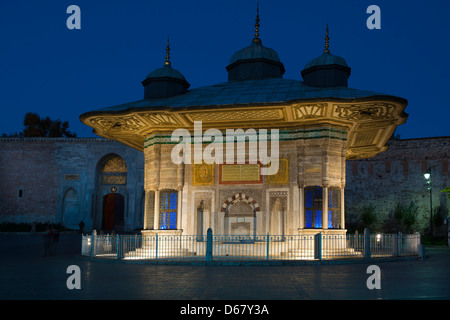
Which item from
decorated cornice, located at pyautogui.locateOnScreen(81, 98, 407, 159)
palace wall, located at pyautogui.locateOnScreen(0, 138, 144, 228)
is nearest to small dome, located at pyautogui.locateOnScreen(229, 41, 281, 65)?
decorated cornice, located at pyautogui.locateOnScreen(81, 98, 407, 159)

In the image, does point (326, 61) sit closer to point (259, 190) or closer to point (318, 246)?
point (259, 190)

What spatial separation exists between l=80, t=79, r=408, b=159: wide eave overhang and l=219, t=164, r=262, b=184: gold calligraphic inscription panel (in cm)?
132

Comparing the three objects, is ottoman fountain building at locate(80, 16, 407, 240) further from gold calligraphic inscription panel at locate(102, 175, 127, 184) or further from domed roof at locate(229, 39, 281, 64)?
gold calligraphic inscription panel at locate(102, 175, 127, 184)

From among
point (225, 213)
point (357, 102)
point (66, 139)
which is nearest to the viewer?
point (357, 102)

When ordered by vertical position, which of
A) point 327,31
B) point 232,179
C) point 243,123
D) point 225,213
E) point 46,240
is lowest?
point 46,240

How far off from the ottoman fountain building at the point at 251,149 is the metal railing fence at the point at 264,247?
1.79 ft

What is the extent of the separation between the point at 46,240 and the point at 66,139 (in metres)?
19.6

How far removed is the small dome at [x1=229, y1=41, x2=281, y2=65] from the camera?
17.7 m

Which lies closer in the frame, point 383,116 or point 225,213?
point 383,116

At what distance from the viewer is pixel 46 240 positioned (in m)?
16.7

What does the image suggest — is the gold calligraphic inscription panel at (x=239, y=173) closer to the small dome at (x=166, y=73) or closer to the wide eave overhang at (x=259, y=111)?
the wide eave overhang at (x=259, y=111)

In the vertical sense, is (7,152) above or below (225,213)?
above
